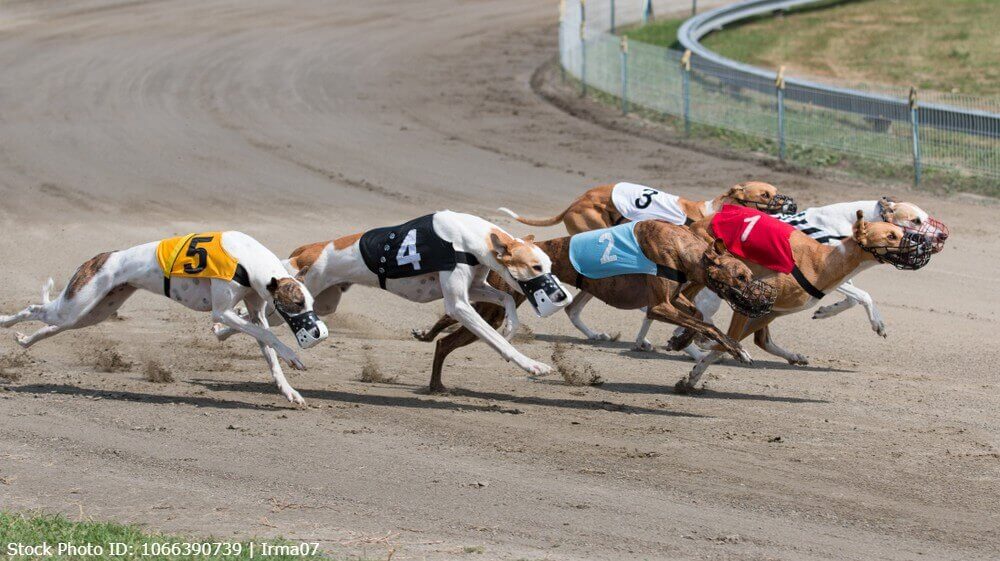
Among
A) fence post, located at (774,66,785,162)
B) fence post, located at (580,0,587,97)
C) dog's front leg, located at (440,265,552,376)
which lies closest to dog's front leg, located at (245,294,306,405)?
dog's front leg, located at (440,265,552,376)

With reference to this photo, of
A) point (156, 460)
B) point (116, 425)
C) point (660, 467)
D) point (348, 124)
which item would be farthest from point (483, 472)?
point (348, 124)

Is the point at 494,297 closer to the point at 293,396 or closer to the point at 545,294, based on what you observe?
the point at 545,294

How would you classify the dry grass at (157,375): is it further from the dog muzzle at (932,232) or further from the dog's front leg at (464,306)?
the dog muzzle at (932,232)

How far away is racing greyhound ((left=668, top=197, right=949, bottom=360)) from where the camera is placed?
1056 centimetres

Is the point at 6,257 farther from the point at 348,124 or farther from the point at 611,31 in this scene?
the point at 611,31

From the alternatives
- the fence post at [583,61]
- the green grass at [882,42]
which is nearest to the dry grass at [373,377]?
the fence post at [583,61]

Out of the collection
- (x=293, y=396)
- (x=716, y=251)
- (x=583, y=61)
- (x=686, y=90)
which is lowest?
(x=583, y=61)

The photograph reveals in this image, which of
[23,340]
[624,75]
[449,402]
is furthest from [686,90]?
[23,340]

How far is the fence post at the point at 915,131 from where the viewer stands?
1742cm

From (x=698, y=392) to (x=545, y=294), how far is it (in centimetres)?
179

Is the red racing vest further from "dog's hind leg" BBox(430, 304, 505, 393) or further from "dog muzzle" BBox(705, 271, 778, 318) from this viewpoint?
"dog's hind leg" BBox(430, 304, 505, 393)

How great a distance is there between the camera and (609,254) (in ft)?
31.8

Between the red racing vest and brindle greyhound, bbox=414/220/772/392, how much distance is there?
158 millimetres

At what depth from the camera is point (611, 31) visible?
29.7 metres
